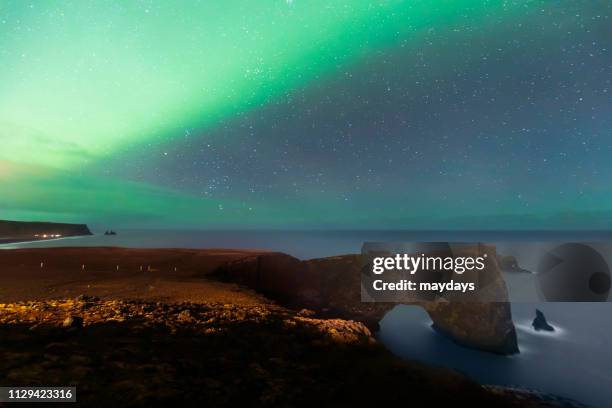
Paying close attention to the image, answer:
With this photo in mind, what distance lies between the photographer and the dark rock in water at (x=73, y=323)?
10.2m

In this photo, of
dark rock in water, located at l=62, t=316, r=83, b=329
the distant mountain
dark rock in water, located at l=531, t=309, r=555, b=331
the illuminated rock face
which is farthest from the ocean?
the distant mountain

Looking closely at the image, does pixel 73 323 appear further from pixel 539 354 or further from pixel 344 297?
pixel 539 354

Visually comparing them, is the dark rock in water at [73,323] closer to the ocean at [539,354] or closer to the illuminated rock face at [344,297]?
the illuminated rock face at [344,297]

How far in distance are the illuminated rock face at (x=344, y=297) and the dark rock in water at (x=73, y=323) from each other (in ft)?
54.1

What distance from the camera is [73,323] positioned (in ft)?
33.9

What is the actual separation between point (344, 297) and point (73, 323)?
1111 inches

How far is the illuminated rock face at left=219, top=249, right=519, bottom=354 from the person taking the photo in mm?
29141

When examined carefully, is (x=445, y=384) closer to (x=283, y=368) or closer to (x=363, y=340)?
(x=363, y=340)

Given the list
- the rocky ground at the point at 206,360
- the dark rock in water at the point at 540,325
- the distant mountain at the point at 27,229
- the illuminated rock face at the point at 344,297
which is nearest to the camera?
the rocky ground at the point at 206,360

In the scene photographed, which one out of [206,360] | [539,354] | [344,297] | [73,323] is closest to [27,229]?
Answer: [344,297]

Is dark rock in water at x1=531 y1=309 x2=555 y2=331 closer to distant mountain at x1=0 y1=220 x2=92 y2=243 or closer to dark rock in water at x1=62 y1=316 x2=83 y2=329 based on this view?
dark rock in water at x1=62 y1=316 x2=83 y2=329

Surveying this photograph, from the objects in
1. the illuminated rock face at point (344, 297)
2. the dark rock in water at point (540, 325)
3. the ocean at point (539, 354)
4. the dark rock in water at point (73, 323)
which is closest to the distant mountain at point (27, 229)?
the illuminated rock face at point (344, 297)

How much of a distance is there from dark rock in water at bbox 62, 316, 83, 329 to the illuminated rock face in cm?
1649

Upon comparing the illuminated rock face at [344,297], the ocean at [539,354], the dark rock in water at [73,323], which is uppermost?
the dark rock in water at [73,323]
